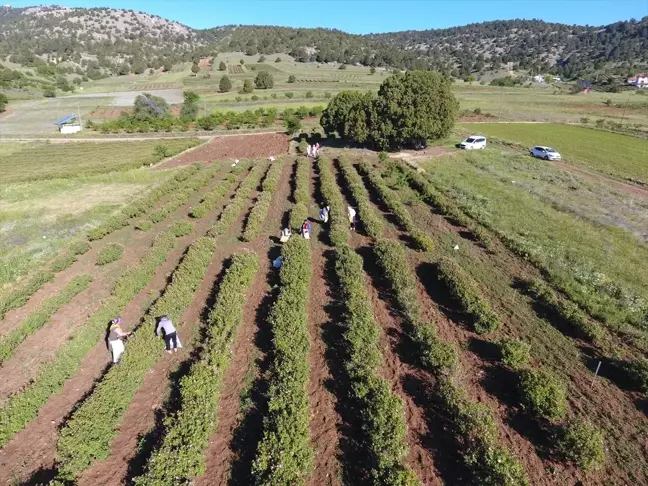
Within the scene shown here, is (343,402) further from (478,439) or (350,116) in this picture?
(350,116)

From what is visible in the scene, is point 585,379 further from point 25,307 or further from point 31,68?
point 31,68

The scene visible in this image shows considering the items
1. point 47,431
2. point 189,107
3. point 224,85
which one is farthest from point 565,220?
point 224,85

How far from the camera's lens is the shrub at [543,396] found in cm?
1005

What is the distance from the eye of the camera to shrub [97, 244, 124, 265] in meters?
19.8

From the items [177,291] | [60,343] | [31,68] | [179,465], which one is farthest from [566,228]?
[31,68]

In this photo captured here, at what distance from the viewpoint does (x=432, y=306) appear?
15.5m

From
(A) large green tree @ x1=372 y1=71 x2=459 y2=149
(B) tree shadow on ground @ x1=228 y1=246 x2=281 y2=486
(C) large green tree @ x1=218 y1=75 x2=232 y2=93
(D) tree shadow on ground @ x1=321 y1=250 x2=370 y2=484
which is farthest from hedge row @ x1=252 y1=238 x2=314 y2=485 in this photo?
(C) large green tree @ x1=218 y1=75 x2=232 y2=93

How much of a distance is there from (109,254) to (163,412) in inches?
480

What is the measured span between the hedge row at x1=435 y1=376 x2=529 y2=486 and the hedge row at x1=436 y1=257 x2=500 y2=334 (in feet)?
11.0

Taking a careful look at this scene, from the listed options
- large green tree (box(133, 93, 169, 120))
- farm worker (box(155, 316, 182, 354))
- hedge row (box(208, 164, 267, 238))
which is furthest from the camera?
large green tree (box(133, 93, 169, 120))

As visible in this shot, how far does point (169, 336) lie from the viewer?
1317 centimetres

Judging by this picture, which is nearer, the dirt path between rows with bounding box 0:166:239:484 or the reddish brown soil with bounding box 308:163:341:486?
the reddish brown soil with bounding box 308:163:341:486

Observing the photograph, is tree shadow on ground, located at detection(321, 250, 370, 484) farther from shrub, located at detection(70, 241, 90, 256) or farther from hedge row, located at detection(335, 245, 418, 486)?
shrub, located at detection(70, 241, 90, 256)

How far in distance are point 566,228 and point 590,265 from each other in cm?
514
